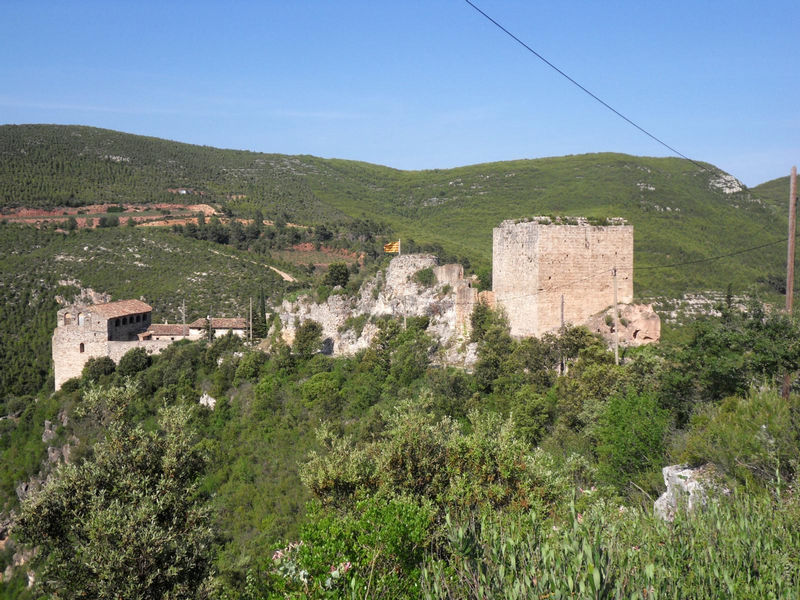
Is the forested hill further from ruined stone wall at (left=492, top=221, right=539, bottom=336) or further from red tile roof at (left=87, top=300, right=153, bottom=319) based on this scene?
red tile roof at (left=87, top=300, right=153, bottom=319)

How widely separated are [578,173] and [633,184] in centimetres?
1024

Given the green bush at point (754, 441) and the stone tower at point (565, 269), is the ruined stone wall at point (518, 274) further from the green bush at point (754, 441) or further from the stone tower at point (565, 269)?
the green bush at point (754, 441)

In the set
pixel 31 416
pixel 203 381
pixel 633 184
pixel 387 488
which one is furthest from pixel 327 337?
pixel 633 184

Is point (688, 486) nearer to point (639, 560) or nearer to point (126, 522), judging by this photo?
point (639, 560)

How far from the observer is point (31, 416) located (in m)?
32.8

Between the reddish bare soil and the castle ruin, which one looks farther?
the reddish bare soil

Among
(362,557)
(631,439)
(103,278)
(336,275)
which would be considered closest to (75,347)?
(336,275)

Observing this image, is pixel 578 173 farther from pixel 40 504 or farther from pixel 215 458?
pixel 40 504

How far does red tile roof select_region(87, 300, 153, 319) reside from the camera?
110 ft

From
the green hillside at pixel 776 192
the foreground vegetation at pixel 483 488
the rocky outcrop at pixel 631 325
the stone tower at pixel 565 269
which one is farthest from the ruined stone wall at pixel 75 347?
the green hillside at pixel 776 192

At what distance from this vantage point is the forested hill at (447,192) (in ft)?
146

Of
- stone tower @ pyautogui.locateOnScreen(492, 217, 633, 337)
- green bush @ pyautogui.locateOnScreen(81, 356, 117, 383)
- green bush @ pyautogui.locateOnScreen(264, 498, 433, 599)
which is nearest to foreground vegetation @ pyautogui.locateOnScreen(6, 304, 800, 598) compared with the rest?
green bush @ pyautogui.locateOnScreen(264, 498, 433, 599)

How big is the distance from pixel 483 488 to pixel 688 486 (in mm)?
3232

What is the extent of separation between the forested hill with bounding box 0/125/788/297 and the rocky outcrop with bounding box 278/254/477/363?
462 inches
